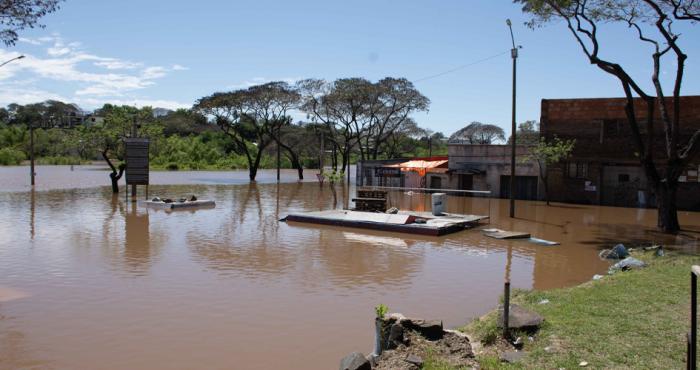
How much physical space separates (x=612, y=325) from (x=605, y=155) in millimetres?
27997

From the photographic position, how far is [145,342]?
8562 millimetres

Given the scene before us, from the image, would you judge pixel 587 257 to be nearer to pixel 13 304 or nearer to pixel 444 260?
pixel 444 260

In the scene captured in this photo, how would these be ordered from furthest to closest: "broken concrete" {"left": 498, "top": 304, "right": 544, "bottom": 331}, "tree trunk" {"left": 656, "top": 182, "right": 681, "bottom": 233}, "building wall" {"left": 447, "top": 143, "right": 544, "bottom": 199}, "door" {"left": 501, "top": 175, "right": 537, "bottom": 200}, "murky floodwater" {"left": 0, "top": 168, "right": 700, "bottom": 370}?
"building wall" {"left": 447, "top": 143, "right": 544, "bottom": 199}, "door" {"left": 501, "top": 175, "right": 537, "bottom": 200}, "tree trunk" {"left": 656, "top": 182, "right": 681, "bottom": 233}, "murky floodwater" {"left": 0, "top": 168, "right": 700, "bottom": 370}, "broken concrete" {"left": 498, "top": 304, "right": 544, "bottom": 331}

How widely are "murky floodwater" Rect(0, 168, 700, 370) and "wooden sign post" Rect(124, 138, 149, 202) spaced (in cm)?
709

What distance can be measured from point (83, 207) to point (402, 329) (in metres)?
25.2

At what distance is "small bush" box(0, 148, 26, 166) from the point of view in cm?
7869

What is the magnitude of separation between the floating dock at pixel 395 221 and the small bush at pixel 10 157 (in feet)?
234

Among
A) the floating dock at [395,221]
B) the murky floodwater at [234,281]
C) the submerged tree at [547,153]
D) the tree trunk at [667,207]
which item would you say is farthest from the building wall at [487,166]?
the tree trunk at [667,207]

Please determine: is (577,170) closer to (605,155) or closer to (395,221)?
(605,155)

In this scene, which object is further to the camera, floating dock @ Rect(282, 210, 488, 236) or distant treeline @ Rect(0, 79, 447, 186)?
distant treeline @ Rect(0, 79, 447, 186)

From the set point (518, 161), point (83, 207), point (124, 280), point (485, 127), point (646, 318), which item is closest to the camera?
point (646, 318)

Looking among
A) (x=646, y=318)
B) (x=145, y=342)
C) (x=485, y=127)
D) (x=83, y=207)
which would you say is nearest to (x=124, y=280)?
(x=145, y=342)

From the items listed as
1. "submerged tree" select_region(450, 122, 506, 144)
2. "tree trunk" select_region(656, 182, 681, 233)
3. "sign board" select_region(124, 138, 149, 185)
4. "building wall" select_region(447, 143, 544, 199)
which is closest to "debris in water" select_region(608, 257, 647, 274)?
"tree trunk" select_region(656, 182, 681, 233)

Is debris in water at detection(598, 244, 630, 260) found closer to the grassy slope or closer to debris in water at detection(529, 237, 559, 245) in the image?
debris in water at detection(529, 237, 559, 245)
